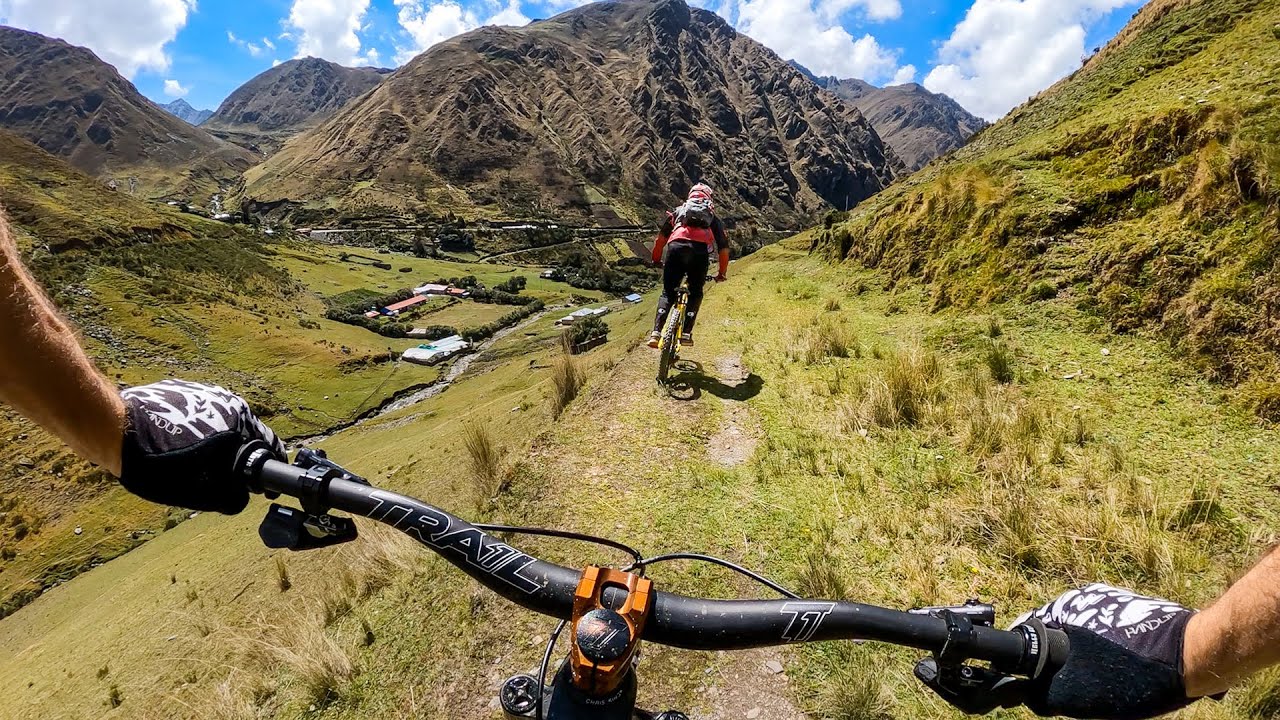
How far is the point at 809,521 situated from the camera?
15.9ft

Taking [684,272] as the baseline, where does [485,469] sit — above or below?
below

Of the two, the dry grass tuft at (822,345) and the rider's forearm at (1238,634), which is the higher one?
the dry grass tuft at (822,345)

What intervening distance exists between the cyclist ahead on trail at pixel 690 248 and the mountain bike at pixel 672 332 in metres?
0.12

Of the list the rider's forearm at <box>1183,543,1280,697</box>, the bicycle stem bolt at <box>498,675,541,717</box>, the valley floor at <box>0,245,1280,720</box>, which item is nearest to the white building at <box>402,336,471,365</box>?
the valley floor at <box>0,245,1280,720</box>

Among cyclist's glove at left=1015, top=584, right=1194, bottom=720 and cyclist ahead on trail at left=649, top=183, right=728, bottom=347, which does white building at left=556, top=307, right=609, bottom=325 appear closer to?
cyclist ahead on trail at left=649, top=183, right=728, bottom=347

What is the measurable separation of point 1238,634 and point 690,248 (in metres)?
7.80

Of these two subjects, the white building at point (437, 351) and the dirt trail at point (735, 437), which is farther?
the white building at point (437, 351)

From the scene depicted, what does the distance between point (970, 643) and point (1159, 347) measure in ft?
22.5

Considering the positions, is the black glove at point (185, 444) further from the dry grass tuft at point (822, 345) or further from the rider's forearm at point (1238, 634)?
the dry grass tuft at point (822, 345)

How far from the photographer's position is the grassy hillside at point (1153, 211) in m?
5.75

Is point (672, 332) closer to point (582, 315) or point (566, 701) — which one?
point (566, 701)

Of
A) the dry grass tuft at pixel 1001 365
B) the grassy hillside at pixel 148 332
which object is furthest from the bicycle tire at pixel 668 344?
the grassy hillside at pixel 148 332

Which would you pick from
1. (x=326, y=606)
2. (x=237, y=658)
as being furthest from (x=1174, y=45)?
(x=237, y=658)

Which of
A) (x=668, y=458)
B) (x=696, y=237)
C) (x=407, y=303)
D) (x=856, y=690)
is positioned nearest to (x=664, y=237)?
(x=696, y=237)
